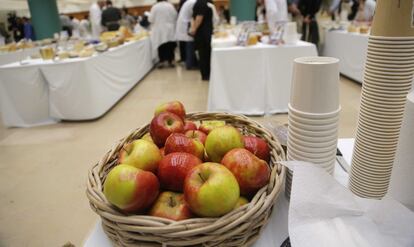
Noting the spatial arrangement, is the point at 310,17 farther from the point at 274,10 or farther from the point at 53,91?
the point at 53,91

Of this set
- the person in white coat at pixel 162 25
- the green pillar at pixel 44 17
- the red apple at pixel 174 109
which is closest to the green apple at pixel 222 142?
the red apple at pixel 174 109

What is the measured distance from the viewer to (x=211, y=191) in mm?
418

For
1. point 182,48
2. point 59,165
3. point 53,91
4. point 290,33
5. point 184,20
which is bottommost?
point 59,165

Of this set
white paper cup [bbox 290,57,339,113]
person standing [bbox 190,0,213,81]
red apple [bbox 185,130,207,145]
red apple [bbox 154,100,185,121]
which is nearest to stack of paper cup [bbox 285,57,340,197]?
white paper cup [bbox 290,57,339,113]

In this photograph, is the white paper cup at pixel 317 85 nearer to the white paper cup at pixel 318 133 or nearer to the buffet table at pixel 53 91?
the white paper cup at pixel 318 133

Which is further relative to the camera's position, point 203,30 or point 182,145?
point 203,30

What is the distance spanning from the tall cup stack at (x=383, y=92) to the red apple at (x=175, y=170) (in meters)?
0.33

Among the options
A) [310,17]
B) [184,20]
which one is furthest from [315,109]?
[184,20]

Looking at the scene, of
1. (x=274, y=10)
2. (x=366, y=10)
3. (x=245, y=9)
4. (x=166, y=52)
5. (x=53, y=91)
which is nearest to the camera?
(x=53, y=91)

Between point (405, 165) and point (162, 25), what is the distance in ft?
17.9

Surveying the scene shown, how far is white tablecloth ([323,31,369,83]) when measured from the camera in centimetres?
348

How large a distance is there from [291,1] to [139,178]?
Answer: 5.30 metres

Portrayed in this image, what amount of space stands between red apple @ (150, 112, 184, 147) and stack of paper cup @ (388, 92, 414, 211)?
1.42ft

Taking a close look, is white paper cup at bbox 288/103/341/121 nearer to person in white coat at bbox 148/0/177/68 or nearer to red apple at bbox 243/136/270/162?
red apple at bbox 243/136/270/162
